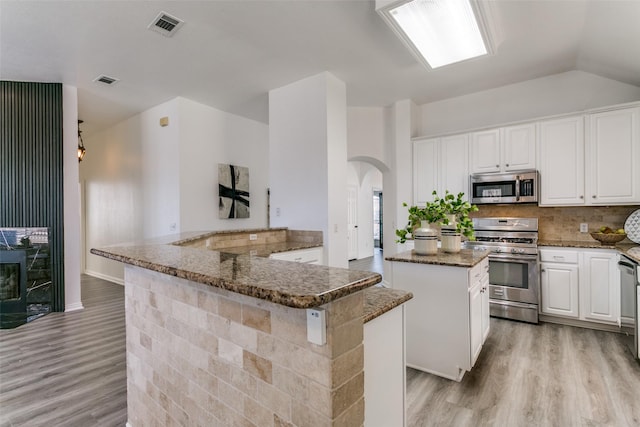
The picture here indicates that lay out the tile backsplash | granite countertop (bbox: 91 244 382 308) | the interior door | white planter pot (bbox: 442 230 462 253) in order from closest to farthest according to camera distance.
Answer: granite countertop (bbox: 91 244 382 308), white planter pot (bbox: 442 230 462 253), the tile backsplash, the interior door

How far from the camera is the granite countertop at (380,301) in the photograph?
109 cm

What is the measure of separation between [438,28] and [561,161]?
7.43 ft

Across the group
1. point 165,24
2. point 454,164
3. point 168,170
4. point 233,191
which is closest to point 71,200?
point 168,170

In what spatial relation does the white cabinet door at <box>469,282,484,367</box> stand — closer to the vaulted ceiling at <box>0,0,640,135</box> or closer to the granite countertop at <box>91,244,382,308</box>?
the granite countertop at <box>91,244,382,308</box>

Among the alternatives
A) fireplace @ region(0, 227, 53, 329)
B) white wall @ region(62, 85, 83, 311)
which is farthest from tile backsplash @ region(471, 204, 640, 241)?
fireplace @ region(0, 227, 53, 329)

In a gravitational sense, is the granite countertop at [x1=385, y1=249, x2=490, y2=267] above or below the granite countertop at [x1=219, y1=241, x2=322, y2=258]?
below

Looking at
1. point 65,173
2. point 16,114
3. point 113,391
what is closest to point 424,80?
point 113,391

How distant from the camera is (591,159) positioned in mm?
3404

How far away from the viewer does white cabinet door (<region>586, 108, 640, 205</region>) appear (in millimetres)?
3209

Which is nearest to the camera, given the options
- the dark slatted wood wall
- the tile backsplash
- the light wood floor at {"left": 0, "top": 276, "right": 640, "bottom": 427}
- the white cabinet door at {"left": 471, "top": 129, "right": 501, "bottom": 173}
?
the light wood floor at {"left": 0, "top": 276, "right": 640, "bottom": 427}

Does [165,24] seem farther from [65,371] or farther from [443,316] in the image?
[443,316]

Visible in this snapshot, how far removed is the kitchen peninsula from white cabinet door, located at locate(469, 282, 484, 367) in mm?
1245

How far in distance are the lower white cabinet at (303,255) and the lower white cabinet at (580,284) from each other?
2.49 meters

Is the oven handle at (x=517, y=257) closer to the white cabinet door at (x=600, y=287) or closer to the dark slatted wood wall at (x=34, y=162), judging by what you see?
the white cabinet door at (x=600, y=287)
